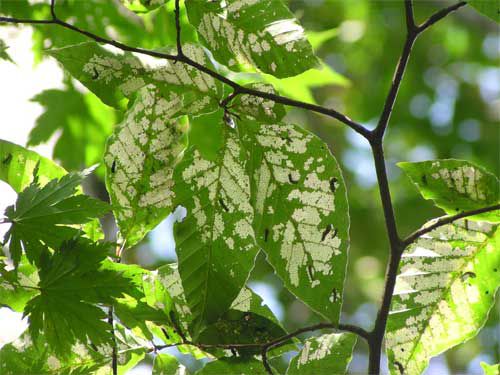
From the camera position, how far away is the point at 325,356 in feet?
2.23

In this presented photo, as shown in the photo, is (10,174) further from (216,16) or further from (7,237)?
(216,16)

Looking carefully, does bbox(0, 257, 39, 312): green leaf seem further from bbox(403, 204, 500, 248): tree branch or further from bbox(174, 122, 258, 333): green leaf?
bbox(403, 204, 500, 248): tree branch

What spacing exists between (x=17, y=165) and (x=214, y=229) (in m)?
0.23

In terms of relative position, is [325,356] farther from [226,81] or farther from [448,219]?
[226,81]

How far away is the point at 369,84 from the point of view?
4.68m

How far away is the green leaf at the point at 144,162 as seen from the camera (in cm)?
69

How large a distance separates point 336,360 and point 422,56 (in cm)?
436

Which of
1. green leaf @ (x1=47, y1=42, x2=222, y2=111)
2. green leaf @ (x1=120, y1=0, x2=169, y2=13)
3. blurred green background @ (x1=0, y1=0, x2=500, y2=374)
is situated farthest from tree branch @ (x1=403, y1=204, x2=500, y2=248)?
blurred green background @ (x1=0, y1=0, x2=500, y2=374)

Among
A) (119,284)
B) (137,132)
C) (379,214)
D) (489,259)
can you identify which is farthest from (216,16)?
(379,214)

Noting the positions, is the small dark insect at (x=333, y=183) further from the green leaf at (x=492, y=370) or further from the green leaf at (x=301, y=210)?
the green leaf at (x=492, y=370)

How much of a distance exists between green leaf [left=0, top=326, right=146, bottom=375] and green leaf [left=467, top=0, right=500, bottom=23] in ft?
1.49

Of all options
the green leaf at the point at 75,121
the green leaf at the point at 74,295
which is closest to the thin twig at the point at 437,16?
the green leaf at the point at 74,295

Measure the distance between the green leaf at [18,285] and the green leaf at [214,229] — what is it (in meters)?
0.16

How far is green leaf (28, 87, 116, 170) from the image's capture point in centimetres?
142
